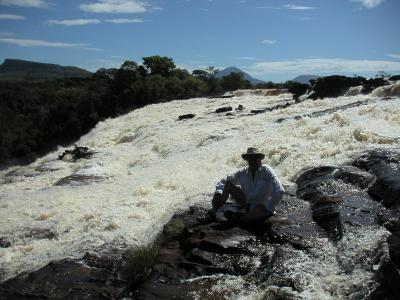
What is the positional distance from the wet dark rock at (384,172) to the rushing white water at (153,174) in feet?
2.21

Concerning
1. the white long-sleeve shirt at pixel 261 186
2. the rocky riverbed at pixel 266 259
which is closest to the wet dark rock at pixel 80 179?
the rocky riverbed at pixel 266 259

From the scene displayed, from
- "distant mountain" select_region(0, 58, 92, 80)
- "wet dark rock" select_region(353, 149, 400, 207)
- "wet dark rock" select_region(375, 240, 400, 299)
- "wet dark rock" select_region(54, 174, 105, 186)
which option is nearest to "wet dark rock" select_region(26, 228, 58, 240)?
"wet dark rock" select_region(54, 174, 105, 186)

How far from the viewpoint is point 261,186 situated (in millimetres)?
8305

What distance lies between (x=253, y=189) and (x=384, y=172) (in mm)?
2947

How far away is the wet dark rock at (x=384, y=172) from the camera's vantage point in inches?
336

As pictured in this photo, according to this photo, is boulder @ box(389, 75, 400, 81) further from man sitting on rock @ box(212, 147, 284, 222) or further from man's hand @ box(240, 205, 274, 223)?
man's hand @ box(240, 205, 274, 223)

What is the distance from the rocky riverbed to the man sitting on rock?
213 millimetres

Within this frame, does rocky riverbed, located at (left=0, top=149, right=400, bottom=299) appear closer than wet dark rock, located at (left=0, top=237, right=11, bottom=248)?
Yes

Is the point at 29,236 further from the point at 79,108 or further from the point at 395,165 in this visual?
the point at 79,108

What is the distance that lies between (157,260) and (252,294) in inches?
71.3

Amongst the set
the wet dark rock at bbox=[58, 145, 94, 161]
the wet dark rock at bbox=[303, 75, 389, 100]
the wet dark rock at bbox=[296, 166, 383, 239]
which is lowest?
the wet dark rock at bbox=[58, 145, 94, 161]

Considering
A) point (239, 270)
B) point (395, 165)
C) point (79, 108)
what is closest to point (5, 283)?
point (239, 270)

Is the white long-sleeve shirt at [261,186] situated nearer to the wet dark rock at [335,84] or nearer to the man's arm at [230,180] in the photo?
the man's arm at [230,180]

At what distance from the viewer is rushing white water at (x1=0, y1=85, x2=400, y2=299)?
9734mm
